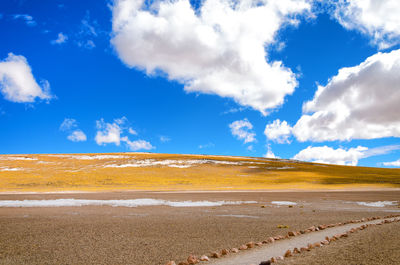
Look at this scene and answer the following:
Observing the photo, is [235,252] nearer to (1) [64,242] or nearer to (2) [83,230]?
(1) [64,242]

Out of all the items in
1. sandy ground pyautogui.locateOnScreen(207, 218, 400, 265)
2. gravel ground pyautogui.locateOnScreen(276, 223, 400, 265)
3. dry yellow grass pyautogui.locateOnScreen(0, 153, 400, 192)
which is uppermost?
dry yellow grass pyautogui.locateOnScreen(0, 153, 400, 192)

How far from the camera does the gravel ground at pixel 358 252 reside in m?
7.06

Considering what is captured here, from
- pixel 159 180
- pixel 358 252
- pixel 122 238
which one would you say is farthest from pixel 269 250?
pixel 159 180

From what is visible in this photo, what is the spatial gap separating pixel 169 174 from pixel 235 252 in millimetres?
57470

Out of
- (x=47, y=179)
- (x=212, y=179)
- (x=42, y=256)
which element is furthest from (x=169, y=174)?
(x=42, y=256)

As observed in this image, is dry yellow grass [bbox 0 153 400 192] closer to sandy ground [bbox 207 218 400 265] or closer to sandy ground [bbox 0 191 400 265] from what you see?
sandy ground [bbox 0 191 400 265]

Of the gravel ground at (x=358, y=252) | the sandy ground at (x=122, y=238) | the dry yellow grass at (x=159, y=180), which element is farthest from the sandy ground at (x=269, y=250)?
the dry yellow grass at (x=159, y=180)

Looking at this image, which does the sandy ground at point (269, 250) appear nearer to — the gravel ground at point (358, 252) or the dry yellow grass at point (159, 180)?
the gravel ground at point (358, 252)

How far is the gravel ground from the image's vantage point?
23.2 ft

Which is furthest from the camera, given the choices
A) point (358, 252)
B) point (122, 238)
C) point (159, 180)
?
point (159, 180)

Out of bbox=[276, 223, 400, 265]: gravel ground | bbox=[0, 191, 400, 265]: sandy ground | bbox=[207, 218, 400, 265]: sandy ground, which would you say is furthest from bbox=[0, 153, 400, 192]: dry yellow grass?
bbox=[276, 223, 400, 265]: gravel ground

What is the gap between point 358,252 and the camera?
800 cm

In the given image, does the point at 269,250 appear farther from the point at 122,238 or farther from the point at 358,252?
the point at 122,238

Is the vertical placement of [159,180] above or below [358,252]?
above
